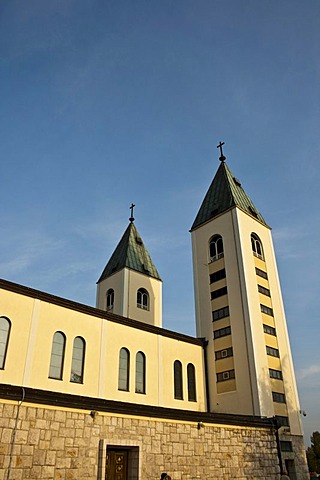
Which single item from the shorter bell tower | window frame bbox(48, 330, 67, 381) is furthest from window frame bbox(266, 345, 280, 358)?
window frame bbox(48, 330, 67, 381)

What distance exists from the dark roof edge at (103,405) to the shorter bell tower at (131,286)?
14189 millimetres

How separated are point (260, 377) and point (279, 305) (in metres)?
6.33

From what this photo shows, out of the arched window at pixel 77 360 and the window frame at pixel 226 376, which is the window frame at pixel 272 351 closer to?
the window frame at pixel 226 376

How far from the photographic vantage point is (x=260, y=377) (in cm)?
2302

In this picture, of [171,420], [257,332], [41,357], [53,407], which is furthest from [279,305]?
[53,407]

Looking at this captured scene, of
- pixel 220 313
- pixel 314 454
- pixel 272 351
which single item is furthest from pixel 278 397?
pixel 314 454

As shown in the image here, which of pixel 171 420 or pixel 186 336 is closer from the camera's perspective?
pixel 171 420

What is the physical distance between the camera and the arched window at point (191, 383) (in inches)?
927

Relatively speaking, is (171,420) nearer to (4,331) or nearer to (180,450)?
(180,450)

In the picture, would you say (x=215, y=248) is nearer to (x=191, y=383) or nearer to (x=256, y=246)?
(x=256, y=246)

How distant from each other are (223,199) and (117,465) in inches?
803

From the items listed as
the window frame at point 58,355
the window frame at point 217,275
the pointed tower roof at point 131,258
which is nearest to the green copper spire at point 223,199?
the window frame at point 217,275

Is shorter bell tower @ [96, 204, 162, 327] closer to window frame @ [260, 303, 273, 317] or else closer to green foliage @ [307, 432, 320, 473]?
window frame @ [260, 303, 273, 317]

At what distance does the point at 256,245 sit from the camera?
29.1 metres
